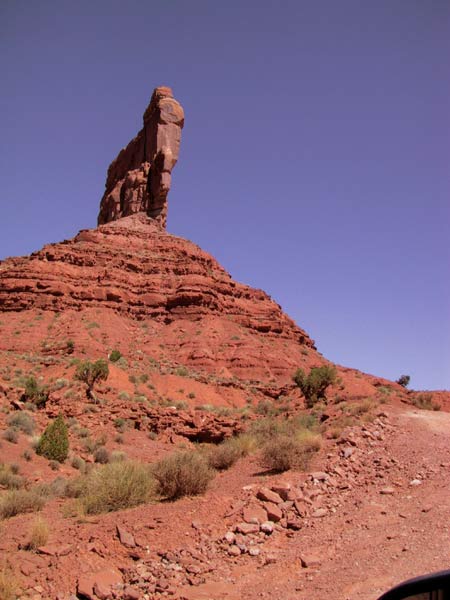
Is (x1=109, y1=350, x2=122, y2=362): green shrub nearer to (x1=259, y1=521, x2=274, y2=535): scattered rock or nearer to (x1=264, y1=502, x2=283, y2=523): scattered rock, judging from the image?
(x1=264, y1=502, x2=283, y2=523): scattered rock

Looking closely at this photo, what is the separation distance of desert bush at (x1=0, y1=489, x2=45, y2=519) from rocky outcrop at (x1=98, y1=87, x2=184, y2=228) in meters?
62.2

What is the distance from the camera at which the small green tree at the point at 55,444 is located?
1766 centimetres

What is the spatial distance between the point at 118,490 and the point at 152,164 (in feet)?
233

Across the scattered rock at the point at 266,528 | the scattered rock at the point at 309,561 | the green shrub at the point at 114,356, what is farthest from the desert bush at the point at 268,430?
the green shrub at the point at 114,356

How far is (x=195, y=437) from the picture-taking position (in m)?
23.9

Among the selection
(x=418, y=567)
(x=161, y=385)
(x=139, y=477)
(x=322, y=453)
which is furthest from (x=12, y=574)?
(x=161, y=385)

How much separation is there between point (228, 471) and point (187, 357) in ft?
107

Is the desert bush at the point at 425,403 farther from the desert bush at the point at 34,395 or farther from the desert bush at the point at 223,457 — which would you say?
the desert bush at the point at 34,395

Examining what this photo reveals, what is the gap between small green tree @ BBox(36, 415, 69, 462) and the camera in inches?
695

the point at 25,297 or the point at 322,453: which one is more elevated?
the point at 25,297

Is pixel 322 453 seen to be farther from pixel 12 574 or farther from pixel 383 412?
pixel 12 574

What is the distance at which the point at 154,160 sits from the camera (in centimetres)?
7525

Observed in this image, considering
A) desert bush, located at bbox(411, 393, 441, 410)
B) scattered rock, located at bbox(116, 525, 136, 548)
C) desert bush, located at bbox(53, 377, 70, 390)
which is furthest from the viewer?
desert bush, located at bbox(53, 377, 70, 390)

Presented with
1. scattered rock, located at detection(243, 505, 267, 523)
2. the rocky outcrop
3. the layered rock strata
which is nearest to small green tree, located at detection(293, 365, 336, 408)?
scattered rock, located at detection(243, 505, 267, 523)
